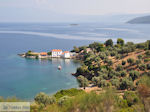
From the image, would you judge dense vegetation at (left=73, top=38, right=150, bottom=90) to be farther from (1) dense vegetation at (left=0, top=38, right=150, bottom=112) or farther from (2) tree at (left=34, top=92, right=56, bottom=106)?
(2) tree at (left=34, top=92, right=56, bottom=106)

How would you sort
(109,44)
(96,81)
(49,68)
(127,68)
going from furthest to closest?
1. (109,44)
2. (49,68)
3. (127,68)
4. (96,81)

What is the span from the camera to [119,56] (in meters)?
29.1

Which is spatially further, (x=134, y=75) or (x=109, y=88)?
(x=134, y=75)

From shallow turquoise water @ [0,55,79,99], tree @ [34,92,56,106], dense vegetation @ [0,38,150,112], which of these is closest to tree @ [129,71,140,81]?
dense vegetation @ [0,38,150,112]

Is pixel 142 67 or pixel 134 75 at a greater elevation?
pixel 142 67

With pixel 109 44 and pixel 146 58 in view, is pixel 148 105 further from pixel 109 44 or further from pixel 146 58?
pixel 109 44

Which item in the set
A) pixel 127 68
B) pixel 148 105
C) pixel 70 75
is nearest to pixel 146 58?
pixel 127 68

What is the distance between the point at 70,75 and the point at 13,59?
689 inches

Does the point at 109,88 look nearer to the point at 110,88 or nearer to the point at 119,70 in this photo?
the point at 110,88

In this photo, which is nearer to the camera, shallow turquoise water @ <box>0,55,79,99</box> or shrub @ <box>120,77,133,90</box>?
shrub @ <box>120,77,133,90</box>

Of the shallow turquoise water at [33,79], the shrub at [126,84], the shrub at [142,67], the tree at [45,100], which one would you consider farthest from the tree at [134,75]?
the tree at [45,100]

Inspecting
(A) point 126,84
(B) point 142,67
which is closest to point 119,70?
(B) point 142,67

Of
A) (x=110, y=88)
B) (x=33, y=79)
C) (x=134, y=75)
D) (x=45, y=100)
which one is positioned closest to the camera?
(x=110, y=88)

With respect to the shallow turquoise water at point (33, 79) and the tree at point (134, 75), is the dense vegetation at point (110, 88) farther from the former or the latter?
the shallow turquoise water at point (33, 79)
